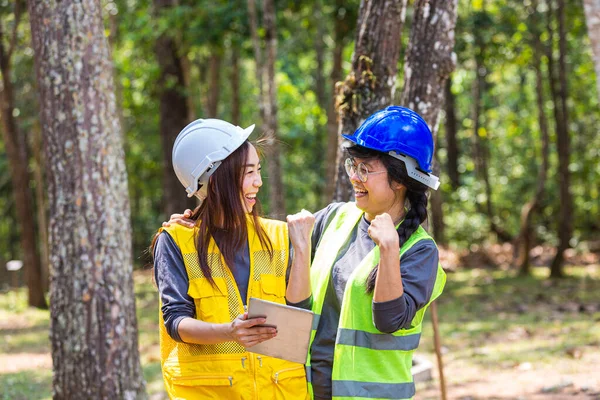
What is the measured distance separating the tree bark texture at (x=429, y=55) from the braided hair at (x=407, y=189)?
217 centimetres

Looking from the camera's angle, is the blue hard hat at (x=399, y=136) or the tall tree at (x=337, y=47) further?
the tall tree at (x=337, y=47)

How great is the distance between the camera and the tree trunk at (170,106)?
13.9m

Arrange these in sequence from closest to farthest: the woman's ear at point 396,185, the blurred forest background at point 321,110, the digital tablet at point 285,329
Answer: the digital tablet at point 285,329, the woman's ear at point 396,185, the blurred forest background at point 321,110

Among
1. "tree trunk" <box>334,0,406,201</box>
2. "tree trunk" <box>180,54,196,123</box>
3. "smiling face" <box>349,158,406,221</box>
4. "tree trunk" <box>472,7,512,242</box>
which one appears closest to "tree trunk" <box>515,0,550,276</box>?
"tree trunk" <box>472,7,512,242</box>

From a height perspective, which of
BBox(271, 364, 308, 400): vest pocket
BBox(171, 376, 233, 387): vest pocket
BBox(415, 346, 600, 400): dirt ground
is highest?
BBox(171, 376, 233, 387): vest pocket

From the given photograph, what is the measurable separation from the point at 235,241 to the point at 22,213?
12.4 meters

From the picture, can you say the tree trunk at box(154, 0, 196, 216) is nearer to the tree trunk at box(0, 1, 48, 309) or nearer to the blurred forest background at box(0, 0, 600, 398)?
the blurred forest background at box(0, 0, 600, 398)

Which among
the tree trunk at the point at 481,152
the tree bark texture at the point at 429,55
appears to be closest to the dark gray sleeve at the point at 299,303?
A: the tree bark texture at the point at 429,55

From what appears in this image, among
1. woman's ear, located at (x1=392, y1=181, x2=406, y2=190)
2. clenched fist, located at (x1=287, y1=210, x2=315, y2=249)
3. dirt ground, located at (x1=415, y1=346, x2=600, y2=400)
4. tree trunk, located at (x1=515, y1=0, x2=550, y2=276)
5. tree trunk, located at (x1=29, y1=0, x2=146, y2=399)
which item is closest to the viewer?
clenched fist, located at (x1=287, y1=210, x2=315, y2=249)

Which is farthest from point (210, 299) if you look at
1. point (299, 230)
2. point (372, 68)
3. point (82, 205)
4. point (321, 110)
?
point (321, 110)

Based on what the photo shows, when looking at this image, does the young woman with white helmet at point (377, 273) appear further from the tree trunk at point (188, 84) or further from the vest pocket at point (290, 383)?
the tree trunk at point (188, 84)

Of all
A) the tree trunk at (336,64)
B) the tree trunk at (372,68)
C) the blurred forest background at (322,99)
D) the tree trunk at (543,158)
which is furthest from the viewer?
the tree trunk at (543,158)

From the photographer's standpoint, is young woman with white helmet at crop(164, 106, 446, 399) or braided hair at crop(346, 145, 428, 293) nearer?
young woman with white helmet at crop(164, 106, 446, 399)

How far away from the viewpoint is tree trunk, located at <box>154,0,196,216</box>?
546 inches
